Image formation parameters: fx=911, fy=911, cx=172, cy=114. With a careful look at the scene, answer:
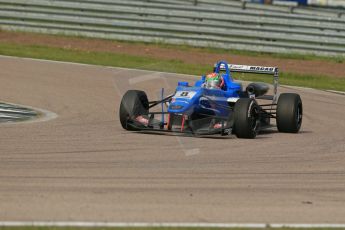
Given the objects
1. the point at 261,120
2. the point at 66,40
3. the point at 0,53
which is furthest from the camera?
the point at 66,40

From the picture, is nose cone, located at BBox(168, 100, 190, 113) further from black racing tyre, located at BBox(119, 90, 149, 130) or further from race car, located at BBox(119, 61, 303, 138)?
black racing tyre, located at BBox(119, 90, 149, 130)

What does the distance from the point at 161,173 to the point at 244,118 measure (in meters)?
3.22

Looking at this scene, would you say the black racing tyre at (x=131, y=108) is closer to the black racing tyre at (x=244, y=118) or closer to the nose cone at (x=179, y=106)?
the nose cone at (x=179, y=106)

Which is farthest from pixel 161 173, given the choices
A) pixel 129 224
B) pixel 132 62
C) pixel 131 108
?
pixel 132 62

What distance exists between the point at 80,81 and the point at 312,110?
5286 mm

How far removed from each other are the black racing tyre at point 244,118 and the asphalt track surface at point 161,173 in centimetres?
18

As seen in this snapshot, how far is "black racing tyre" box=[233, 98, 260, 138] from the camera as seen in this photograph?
12445 mm

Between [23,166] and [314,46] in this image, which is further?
[314,46]

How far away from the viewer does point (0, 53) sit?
78.5 ft

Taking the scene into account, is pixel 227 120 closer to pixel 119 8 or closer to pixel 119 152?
pixel 119 152

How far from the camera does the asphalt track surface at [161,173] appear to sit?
7566 mm

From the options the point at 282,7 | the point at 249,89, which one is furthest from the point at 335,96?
the point at 282,7

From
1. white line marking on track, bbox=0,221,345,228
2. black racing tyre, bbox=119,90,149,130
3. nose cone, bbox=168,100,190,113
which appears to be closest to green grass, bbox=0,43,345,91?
black racing tyre, bbox=119,90,149,130

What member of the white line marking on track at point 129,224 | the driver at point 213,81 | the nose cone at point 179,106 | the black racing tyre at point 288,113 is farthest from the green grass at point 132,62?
the white line marking on track at point 129,224
